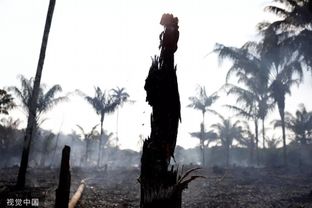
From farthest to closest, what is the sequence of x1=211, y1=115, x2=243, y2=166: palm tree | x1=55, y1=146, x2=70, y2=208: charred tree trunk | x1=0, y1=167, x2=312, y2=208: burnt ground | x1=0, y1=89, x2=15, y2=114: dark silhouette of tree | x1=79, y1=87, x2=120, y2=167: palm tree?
x1=211, y1=115, x2=243, y2=166: palm tree
x1=79, y1=87, x2=120, y2=167: palm tree
x1=0, y1=89, x2=15, y2=114: dark silhouette of tree
x1=0, y1=167, x2=312, y2=208: burnt ground
x1=55, y1=146, x2=70, y2=208: charred tree trunk

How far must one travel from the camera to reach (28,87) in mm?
23859

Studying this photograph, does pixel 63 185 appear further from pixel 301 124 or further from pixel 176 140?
pixel 301 124

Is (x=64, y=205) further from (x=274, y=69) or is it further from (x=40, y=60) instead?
(x=274, y=69)

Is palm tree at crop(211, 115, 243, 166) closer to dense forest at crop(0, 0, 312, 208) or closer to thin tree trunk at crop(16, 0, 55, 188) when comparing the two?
dense forest at crop(0, 0, 312, 208)

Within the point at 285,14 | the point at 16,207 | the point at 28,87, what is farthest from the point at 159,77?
the point at 28,87

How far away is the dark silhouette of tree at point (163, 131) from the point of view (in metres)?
2.76

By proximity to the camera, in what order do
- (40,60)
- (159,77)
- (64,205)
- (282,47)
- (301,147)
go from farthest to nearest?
(301,147), (282,47), (40,60), (64,205), (159,77)

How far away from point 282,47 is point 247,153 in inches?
1361

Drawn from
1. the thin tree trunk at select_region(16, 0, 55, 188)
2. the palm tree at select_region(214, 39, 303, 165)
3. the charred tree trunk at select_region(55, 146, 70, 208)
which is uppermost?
the palm tree at select_region(214, 39, 303, 165)

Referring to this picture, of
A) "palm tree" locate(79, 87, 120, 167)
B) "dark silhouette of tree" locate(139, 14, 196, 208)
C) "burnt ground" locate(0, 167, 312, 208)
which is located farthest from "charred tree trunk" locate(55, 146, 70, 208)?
"palm tree" locate(79, 87, 120, 167)

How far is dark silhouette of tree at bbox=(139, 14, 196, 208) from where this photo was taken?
276cm

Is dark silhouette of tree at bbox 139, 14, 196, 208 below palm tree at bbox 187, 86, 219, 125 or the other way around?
below

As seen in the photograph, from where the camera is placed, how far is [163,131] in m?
2.94

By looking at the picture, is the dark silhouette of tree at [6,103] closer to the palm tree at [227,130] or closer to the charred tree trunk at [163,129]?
the charred tree trunk at [163,129]
